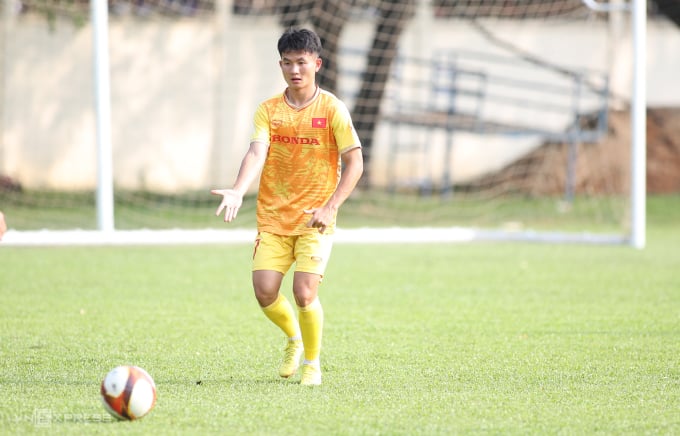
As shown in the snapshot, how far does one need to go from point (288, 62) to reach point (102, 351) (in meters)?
2.04

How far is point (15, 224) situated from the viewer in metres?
14.5

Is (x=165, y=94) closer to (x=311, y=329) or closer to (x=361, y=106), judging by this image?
(x=361, y=106)

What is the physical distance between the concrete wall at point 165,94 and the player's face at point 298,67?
1361 centimetres

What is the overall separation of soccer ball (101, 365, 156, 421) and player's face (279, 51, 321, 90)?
1.75 metres

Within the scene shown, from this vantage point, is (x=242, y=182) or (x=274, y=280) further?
(x=274, y=280)

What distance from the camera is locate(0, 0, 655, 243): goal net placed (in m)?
16.9

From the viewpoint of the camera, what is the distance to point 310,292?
5559mm

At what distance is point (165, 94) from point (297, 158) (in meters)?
15.5

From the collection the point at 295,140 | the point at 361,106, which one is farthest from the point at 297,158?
Answer: the point at 361,106

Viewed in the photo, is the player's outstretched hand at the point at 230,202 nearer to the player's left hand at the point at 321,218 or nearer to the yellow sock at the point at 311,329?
the player's left hand at the point at 321,218

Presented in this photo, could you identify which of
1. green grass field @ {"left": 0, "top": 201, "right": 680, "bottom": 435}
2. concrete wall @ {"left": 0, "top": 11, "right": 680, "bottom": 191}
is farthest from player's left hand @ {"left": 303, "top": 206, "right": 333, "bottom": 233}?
concrete wall @ {"left": 0, "top": 11, "right": 680, "bottom": 191}

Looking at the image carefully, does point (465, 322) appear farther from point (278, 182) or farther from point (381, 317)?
point (278, 182)

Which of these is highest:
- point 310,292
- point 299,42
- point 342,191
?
point 299,42

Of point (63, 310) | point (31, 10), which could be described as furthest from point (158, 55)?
point (63, 310)
